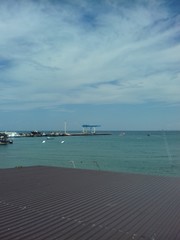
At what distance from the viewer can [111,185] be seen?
32.1 ft

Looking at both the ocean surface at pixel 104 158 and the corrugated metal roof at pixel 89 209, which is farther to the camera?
the ocean surface at pixel 104 158

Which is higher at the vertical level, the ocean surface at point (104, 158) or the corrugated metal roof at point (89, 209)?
the corrugated metal roof at point (89, 209)

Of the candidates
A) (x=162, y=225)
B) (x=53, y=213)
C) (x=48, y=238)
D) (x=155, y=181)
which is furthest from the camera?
(x=155, y=181)

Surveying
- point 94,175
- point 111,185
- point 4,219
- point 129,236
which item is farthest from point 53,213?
point 94,175

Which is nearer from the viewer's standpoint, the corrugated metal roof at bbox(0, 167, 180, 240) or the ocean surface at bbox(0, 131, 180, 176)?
the corrugated metal roof at bbox(0, 167, 180, 240)

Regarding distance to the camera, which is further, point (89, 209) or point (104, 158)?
point (104, 158)

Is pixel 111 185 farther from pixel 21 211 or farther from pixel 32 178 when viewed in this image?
pixel 21 211

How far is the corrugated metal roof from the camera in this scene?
5129 mm

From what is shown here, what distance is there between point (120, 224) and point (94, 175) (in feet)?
21.5

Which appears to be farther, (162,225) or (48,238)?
(162,225)

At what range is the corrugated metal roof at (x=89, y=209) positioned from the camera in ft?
16.8

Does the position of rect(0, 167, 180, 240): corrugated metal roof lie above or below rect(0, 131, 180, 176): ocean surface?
above

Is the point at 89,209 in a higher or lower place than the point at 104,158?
higher

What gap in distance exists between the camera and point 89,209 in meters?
6.65
